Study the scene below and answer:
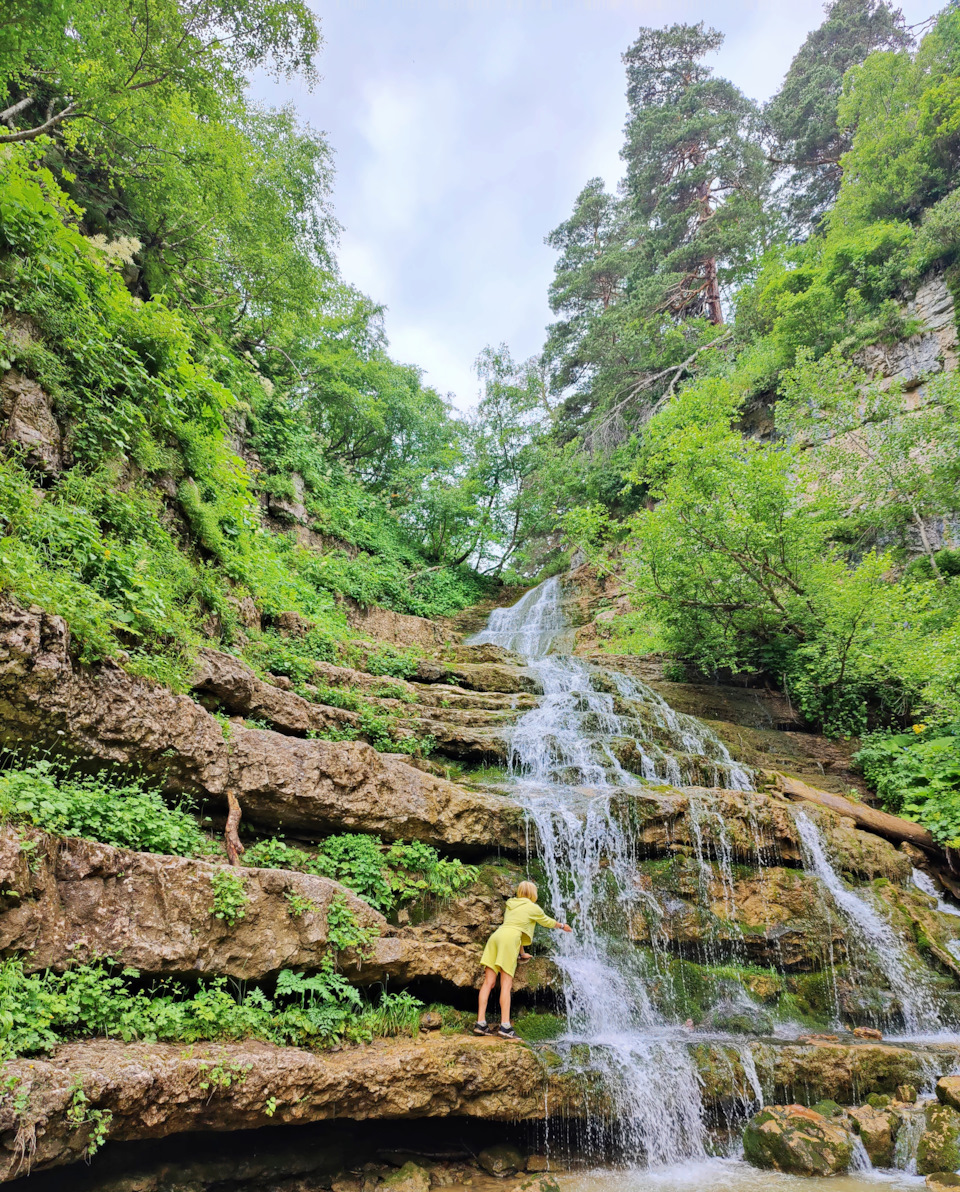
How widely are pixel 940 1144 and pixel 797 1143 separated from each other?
3.51 ft

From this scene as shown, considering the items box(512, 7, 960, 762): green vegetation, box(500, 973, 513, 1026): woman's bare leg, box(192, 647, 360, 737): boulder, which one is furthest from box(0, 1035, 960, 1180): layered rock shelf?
box(512, 7, 960, 762): green vegetation

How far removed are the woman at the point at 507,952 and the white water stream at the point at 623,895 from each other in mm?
722

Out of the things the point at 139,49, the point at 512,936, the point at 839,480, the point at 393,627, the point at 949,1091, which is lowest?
the point at 949,1091

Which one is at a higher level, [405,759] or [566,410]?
[566,410]

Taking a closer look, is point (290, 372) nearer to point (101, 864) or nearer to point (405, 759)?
point (405, 759)

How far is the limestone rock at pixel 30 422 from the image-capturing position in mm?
5289

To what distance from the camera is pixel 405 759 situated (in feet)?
23.9

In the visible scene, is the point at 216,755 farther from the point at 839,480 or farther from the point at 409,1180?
the point at 839,480

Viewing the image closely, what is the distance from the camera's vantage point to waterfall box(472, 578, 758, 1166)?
498 centimetres

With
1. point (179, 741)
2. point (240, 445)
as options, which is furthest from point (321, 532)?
point (179, 741)

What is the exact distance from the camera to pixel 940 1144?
450cm

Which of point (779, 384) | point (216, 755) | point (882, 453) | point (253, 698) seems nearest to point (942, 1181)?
point (216, 755)

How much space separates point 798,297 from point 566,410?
12.3 metres

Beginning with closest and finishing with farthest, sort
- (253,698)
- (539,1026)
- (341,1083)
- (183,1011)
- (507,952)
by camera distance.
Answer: (183,1011), (341,1083), (507,952), (539,1026), (253,698)
